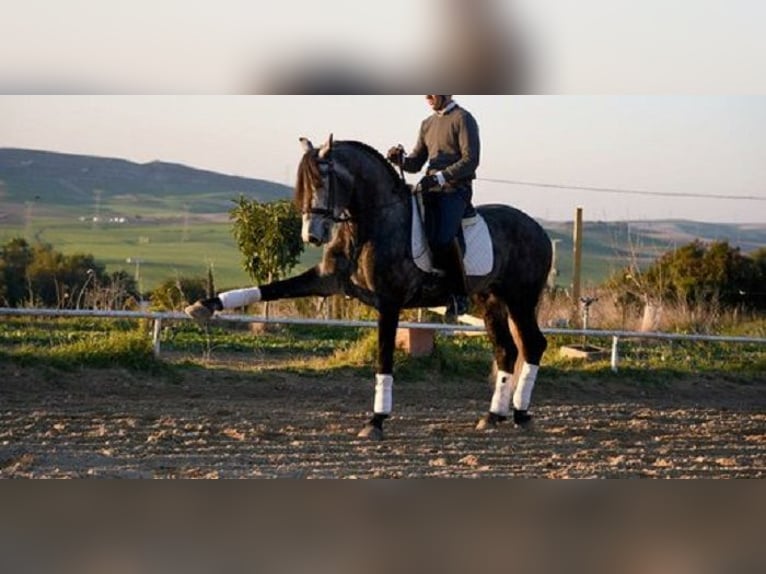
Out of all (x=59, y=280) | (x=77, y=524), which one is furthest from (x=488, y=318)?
(x=59, y=280)

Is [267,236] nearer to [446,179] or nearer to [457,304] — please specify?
[457,304]

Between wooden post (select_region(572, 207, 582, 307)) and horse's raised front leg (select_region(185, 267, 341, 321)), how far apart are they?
7558mm

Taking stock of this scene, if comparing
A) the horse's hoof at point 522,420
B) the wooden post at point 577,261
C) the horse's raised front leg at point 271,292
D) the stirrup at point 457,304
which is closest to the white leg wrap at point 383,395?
the horse's raised front leg at point 271,292

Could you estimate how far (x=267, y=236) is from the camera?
514 inches

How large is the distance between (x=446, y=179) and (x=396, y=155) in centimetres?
37

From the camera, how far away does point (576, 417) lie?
898 centimetres

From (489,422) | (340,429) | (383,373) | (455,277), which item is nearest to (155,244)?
(340,429)

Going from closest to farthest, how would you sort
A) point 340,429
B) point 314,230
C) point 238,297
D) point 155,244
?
point 314,230 → point 238,297 → point 340,429 → point 155,244

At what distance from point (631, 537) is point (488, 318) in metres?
4.78

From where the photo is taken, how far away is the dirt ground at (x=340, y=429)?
653 cm

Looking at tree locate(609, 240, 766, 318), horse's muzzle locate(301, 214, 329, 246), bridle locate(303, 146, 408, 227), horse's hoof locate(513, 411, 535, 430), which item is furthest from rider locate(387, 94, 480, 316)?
tree locate(609, 240, 766, 318)

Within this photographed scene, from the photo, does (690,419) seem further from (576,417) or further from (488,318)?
(488,318)

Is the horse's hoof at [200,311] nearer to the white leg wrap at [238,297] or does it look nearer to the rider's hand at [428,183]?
the white leg wrap at [238,297]

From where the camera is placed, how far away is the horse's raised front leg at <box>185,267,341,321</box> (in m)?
7.14
